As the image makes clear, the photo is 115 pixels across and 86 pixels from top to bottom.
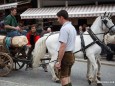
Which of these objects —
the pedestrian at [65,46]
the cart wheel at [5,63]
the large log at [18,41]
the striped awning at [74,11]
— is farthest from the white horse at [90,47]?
the striped awning at [74,11]

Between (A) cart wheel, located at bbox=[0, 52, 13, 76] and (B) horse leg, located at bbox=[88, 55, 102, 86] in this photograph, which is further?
(A) cart wheel, located at bbox=[0, 52, 13, 76]

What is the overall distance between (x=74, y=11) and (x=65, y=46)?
11.8 m

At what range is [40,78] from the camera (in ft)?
32.1

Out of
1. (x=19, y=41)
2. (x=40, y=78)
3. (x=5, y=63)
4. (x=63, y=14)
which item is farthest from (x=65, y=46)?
(x=5, y=63)

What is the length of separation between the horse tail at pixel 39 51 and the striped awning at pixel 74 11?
713 cm

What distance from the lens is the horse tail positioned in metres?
9.53

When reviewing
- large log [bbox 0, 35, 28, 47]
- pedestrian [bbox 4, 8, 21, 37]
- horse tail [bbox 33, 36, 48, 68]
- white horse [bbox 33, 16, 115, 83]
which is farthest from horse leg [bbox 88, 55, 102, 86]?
pedestrian [bbox 4, 8, 21, 37]

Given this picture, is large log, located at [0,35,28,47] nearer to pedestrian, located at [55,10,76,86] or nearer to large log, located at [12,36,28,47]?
large log, located at [12,36,28,47]

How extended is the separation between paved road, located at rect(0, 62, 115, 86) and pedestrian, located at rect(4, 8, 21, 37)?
1.32 metres

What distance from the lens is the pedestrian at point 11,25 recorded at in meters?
9.72

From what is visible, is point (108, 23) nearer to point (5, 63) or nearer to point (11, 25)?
point (11, 25)

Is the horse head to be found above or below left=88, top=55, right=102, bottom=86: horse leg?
above

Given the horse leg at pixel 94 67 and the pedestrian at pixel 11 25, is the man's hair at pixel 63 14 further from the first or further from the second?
the pedestrian at pixel 11 25

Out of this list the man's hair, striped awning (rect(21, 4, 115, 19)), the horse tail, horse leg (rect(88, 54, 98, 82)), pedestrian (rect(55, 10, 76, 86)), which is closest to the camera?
pedestrian (rect(55, 10, 76, 86))
